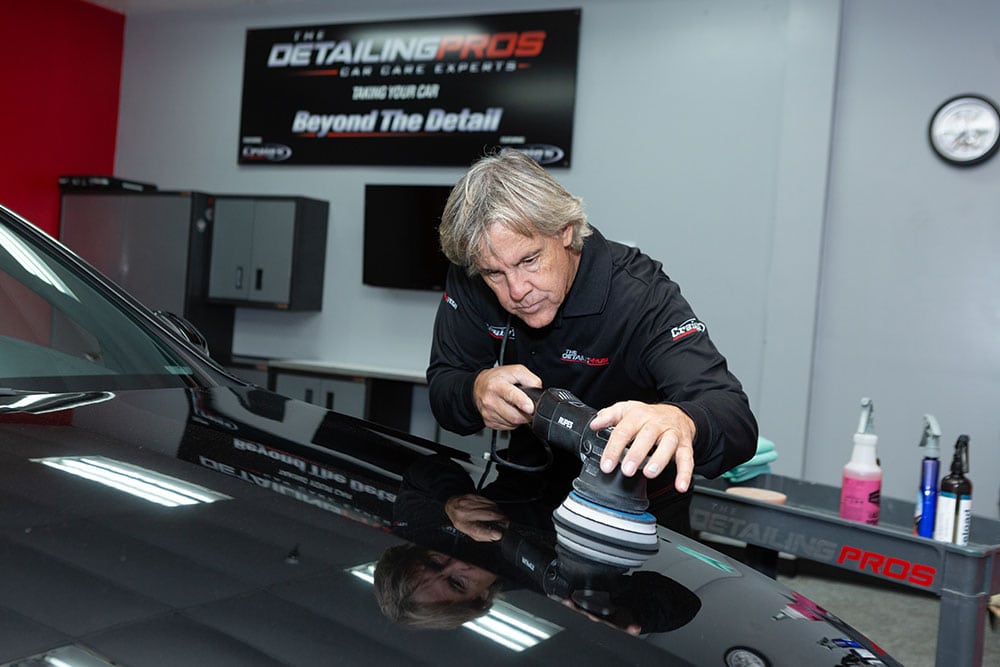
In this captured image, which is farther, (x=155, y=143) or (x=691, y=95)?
(x=155, y=143)

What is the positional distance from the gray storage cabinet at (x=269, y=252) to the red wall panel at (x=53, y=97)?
143cm

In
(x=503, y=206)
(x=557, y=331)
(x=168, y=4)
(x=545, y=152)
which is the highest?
(x=168, y=4)

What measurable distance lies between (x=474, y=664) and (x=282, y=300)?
503 centimetres

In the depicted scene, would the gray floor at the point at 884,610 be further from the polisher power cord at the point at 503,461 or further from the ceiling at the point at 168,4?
the ceiling at the point at 168,4

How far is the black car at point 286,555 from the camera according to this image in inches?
26.6

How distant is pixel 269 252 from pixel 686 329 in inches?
170

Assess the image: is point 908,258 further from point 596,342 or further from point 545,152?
point 596,342

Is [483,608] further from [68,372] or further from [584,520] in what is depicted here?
[68,372]

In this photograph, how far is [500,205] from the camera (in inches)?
59.8

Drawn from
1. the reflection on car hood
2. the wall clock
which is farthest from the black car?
the wall clock

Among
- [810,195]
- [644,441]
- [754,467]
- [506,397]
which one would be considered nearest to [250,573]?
[644,441]

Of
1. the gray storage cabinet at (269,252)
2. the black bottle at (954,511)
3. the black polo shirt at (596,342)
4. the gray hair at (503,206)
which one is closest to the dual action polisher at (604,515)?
the black polo shirt at (596,342)

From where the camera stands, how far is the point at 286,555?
31.9 inches

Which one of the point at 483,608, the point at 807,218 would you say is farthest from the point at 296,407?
the point at 807,218
